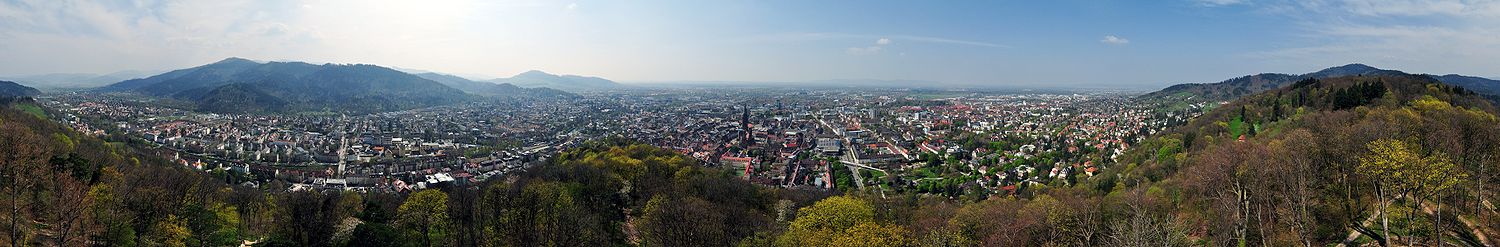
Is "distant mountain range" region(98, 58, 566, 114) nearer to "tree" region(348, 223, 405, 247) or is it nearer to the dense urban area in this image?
the dense urban area

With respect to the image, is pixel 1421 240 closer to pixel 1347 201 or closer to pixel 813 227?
pixel 1347 201

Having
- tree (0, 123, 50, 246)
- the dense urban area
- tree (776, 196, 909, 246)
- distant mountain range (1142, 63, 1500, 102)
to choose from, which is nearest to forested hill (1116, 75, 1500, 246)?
tree (776, 196, 909, 246)

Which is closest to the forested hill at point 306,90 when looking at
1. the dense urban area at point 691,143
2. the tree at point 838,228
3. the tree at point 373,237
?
the dense urban area at point 691,143

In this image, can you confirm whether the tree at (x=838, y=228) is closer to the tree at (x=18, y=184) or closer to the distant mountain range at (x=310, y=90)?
the tree at (x=18, y=184)

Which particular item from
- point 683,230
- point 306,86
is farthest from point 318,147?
point 306,86

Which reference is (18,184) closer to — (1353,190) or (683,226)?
(683,226)

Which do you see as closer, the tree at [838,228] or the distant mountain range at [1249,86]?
the tree at [838,228]

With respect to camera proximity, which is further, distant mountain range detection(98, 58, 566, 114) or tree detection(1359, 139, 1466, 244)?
distant mountain range detection(98, 58, 566, 114)

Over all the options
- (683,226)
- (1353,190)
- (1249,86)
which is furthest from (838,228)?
(1249,86)

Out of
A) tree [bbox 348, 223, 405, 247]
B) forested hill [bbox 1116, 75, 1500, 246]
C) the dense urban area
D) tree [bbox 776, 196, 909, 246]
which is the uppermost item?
forested hill [bbox 1116, 75, 1500, 246]
